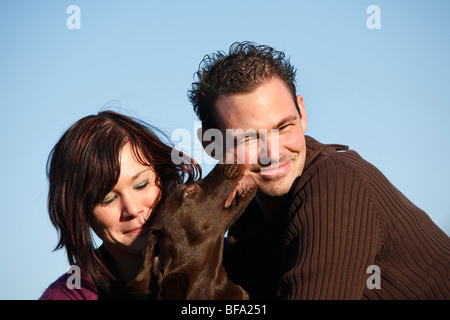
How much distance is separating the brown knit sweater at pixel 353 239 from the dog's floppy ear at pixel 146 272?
0.82 meters

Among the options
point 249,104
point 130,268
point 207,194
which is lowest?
point 130,268

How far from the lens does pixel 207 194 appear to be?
3.51m

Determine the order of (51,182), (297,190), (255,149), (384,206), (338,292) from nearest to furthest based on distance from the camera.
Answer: (338,292) < (384,206) < (297,190) < (255,149) < (51,182)

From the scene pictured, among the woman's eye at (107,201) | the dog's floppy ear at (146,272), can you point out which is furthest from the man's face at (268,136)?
the woman's eye at (107,201)

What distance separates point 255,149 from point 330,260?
95 centimetres

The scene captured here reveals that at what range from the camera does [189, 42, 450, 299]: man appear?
2.58 meters

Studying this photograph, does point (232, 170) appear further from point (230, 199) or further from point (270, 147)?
point (270, 147)

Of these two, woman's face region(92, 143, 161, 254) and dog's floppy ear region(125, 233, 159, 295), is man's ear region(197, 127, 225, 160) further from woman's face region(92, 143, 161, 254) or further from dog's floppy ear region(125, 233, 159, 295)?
dog's floppy ear region(125, 233, 159, 295)

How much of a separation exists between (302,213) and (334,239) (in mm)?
231

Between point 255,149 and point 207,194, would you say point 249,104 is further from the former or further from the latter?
point 207,194

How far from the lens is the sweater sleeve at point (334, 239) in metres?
2.52

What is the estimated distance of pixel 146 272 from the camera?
3.21 m

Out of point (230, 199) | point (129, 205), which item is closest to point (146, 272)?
point (129, 205)
